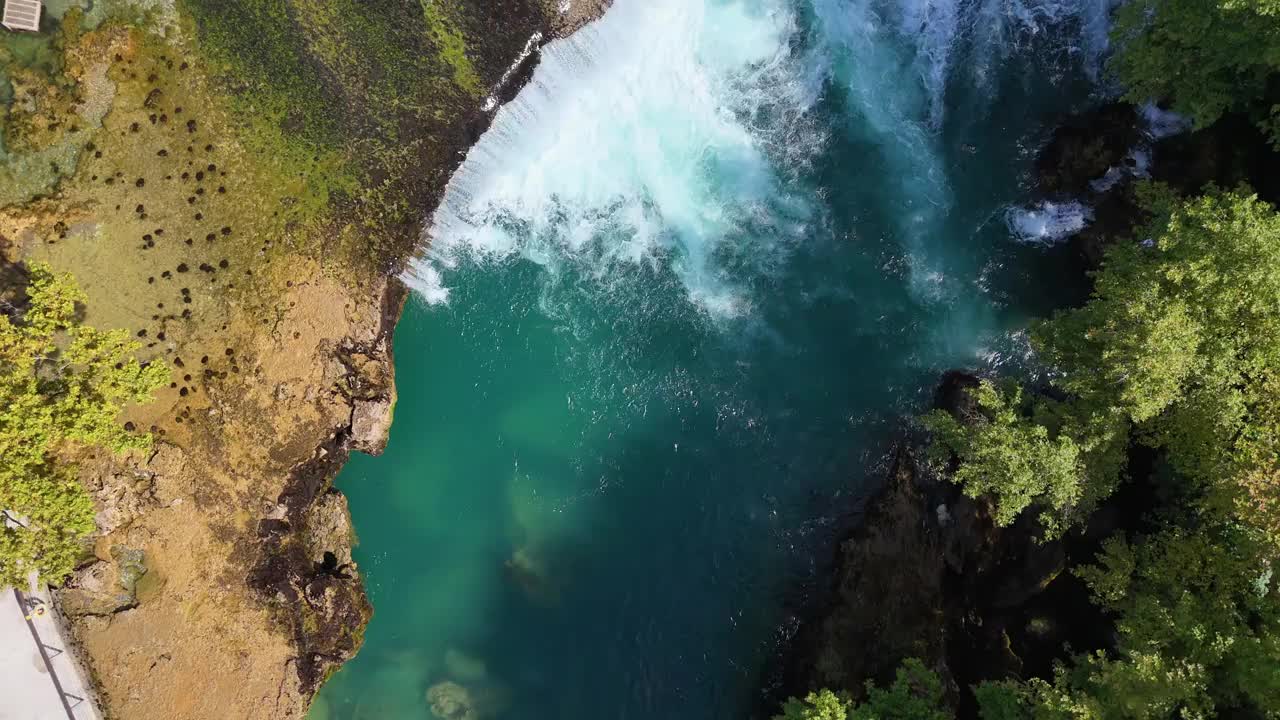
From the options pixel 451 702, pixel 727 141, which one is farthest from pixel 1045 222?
pixel 451 702

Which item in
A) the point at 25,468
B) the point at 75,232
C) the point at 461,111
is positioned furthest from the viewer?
the point at 461,111

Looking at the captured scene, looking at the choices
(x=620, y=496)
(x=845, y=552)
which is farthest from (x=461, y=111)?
(x=845, y=552)

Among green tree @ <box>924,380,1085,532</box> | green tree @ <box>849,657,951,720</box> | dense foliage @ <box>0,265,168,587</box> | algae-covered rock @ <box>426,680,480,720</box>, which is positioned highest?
dense foliage @ <box>0,265,168,587</box>

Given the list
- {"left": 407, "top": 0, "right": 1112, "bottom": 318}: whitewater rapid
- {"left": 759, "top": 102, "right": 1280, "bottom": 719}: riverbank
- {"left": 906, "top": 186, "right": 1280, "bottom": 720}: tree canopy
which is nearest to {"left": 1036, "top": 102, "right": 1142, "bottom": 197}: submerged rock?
{"left": 759, "top": 102, "right": 1280, "bottom": 719}: riverbank

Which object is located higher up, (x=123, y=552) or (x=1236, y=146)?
(x=123, y=552)

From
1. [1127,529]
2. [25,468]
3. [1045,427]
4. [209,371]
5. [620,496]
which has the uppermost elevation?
[25,468]

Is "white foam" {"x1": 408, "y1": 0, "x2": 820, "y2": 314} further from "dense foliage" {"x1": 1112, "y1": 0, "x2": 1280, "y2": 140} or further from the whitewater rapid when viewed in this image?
"dense foliage" {"x1": 1112, "y1": 0, "x2": 1280, "y2": 140}

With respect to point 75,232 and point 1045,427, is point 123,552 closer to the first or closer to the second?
point 75,232
